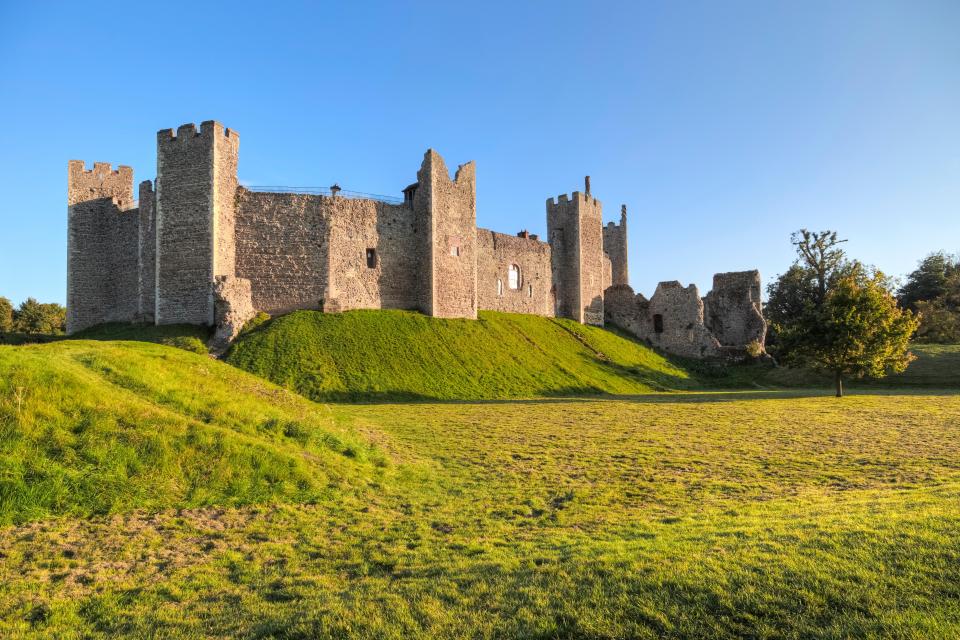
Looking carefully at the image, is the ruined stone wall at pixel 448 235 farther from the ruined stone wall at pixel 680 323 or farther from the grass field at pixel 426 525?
the grass field at pixel 426 525

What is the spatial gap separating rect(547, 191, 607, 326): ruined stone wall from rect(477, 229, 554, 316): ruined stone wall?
1.45 meters

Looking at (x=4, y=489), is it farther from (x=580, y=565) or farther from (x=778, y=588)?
(x=778, y=588)

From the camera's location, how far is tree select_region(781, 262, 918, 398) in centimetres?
2850

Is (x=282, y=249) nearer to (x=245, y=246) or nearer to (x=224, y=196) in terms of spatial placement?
(x=245, y=246)

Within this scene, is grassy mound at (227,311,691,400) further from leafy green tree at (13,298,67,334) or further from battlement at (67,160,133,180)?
leafy green tree at (13,298,67,334)

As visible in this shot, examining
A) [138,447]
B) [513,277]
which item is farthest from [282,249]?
[138,447]

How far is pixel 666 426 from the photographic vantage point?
57.3 feet

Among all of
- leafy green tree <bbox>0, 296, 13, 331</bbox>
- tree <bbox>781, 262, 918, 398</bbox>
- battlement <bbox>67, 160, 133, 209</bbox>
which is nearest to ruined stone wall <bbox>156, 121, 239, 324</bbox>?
battlement <bbox>67, 160, 133, 209</bbox>

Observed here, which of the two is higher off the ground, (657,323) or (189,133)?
(189,133)

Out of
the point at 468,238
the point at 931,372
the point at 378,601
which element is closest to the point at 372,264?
the point at 468,238

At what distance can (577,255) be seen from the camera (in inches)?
1935

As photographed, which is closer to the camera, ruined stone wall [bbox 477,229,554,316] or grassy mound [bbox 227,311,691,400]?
grassy mound [bbox 227,311,691,400]

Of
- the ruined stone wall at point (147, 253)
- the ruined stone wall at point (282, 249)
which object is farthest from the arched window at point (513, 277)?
the ruined stone wall at point (147, 253)

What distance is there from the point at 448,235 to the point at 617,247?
82.7 ft
